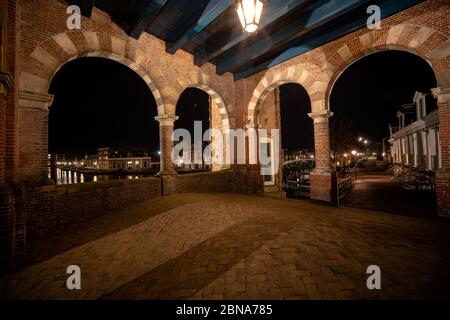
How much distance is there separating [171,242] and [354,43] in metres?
8.11

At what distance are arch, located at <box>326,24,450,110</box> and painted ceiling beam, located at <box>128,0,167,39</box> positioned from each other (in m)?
5.81

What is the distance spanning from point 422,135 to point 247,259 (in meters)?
19.4

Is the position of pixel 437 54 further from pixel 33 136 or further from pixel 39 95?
pixel 33 136

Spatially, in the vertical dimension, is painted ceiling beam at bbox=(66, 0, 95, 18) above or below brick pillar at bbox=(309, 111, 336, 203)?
above

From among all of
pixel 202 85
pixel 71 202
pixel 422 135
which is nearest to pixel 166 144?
pixel 202 85

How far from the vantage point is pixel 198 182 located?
29.9ft

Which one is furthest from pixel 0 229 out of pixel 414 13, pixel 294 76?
pixel 414 13

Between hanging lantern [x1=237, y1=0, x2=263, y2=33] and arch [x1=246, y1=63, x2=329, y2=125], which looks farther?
arch [x1=246, y1=63, x2=329, y2=125]

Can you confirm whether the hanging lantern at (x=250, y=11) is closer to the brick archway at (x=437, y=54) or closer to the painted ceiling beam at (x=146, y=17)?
the painted ceiling beam at (x=146, y=17)

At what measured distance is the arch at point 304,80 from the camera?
779cm

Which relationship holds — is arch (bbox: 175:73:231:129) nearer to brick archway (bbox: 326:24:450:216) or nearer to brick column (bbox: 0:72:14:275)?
brick column (bbox: 0:72:14:275)

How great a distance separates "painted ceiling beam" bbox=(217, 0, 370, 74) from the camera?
5637mm

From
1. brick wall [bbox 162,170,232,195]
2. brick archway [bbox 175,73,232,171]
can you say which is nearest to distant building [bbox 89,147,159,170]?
brick archway [bbox 175,73,232,171]
